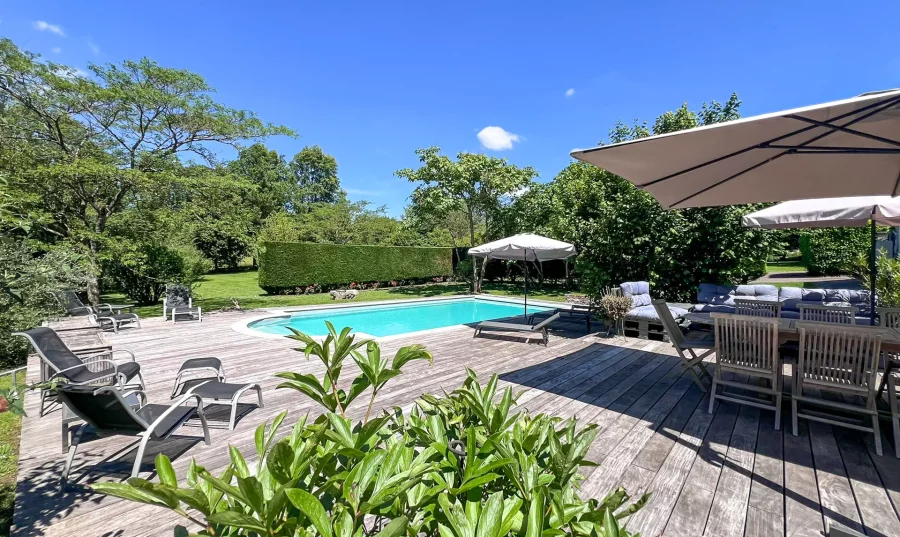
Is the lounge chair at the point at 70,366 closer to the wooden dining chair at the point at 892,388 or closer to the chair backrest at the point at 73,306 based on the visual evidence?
the chair backrest at the point at 73,306

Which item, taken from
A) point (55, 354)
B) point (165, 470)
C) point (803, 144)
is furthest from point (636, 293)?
point (55, 354)

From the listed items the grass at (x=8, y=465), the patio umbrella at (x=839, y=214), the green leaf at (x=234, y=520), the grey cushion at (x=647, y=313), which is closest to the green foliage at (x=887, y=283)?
the patio umbrella at (x=839, y=214)

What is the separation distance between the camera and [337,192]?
145ft

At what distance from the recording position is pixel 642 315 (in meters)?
7.22

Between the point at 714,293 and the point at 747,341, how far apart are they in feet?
17.7

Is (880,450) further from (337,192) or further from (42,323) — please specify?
(337,192)

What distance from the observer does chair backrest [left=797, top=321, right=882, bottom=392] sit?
3133 millimetres

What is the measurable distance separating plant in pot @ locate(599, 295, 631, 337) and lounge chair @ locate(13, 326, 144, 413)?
7375 millimetres

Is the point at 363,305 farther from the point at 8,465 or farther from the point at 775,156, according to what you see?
the point at 775,156

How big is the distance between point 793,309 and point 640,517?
7771 mm

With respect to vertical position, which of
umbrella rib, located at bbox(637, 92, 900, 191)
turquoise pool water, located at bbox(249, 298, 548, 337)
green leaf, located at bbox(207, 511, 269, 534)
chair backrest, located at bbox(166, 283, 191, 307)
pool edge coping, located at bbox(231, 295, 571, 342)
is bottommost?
turquoise pool water, located at bbox(249, 298, 548, 337)

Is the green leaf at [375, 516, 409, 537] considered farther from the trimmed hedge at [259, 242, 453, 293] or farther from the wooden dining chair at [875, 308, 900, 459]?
the trimmed hedge at [259, 242, 453, 293]

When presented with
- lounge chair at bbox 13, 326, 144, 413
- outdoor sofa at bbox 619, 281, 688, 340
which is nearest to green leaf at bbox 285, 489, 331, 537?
lounge chair at bbox 13, 326, 144, 413

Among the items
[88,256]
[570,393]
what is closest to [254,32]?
[88,256]
